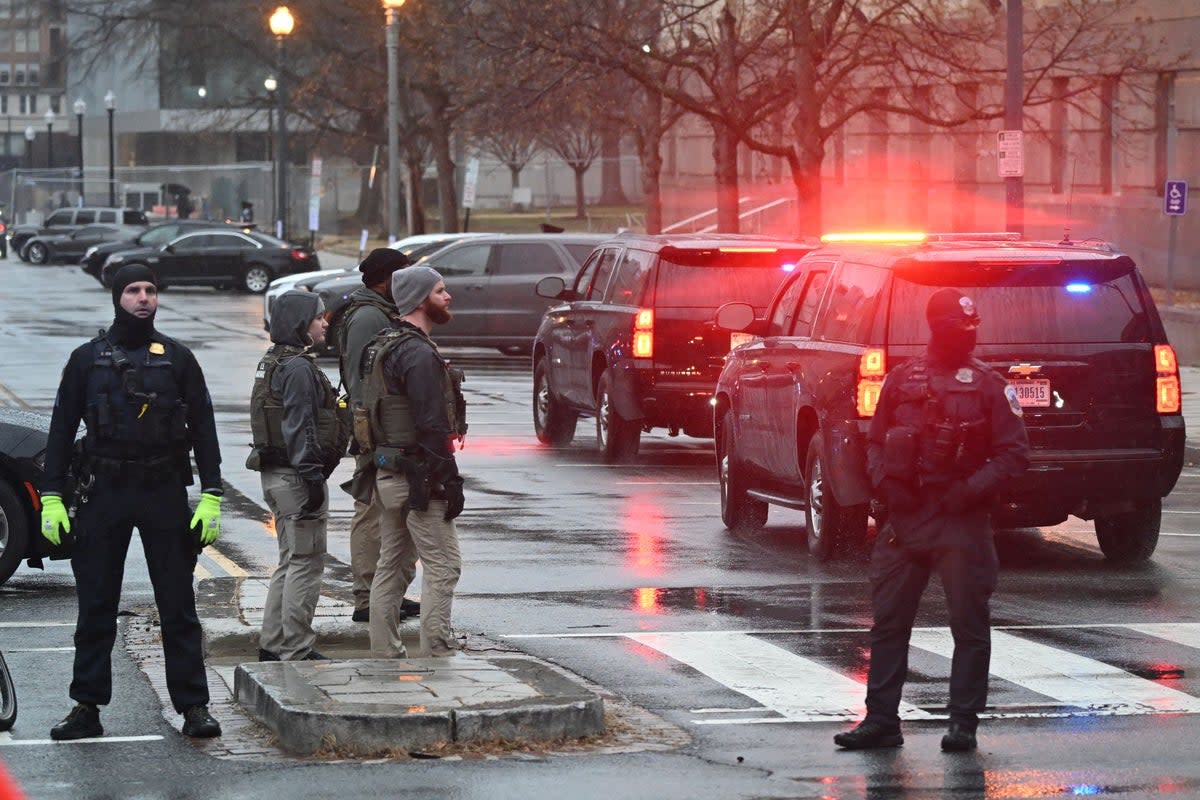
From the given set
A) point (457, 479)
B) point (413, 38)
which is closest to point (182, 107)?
point (413, 38)

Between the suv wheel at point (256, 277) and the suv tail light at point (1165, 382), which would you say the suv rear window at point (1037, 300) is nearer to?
the suv tail light at point (1165, 382)

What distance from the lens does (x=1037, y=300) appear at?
1310 centimetres

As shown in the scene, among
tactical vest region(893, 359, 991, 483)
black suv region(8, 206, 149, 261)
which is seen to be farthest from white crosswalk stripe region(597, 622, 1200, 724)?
black suv region(8, 206, 149, 261)

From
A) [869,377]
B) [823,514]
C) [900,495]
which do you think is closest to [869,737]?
[900,495]

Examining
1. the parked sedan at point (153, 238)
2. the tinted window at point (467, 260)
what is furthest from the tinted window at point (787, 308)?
the parked sedan at point (153, 238)

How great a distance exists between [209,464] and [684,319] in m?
10.4

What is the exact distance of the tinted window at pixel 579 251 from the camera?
32.7 metres

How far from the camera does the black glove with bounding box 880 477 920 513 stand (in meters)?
8.54

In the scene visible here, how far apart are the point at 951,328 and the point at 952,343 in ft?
0.18

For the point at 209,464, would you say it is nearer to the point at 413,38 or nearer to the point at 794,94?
the point at 794,94

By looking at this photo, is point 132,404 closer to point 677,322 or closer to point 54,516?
point 54,516

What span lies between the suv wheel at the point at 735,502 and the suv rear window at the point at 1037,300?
9.23 feet

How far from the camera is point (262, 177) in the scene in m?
76.9

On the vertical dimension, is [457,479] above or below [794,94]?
below
